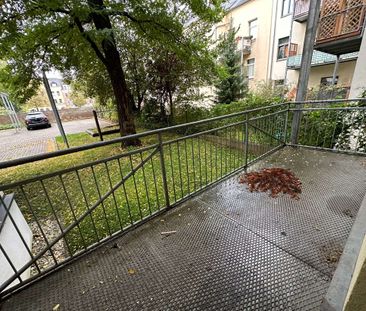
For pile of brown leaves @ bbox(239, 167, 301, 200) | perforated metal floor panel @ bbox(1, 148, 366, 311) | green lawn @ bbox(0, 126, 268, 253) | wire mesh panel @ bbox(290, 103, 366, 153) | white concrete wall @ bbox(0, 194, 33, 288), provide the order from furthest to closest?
1. wire mesh panel @ bbox(290, 103, 366, 153)
2. pile of brown leaves @ bbox(239, 167, 301, 200)
3. green lawn @ bbox(0, 126, 268, 253)
4. white concrete wall @ bbox(0, 194, 33, 288)
5. perforated metal floor panel @ bbox(1, 148, 366, 311)

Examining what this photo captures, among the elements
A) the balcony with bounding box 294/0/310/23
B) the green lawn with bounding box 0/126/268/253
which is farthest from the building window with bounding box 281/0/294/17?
the green lawn with bounding box 0/126/268/253

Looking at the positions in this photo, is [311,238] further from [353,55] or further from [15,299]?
[353,55]

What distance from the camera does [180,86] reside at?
28.3ft

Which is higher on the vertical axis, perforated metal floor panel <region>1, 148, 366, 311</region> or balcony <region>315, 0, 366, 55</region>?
balcony <region>315, 0, 366, 55</region>

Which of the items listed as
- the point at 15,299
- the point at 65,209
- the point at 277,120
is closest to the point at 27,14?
the point at 65,209

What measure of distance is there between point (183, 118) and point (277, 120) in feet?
16.7

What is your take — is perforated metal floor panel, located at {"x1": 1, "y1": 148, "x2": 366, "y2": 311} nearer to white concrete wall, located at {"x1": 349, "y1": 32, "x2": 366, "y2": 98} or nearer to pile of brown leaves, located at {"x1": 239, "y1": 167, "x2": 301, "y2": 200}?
pile of brown leaves, located at {"x1": 239, "y1": 167, "x2": 301, "y2": 200}

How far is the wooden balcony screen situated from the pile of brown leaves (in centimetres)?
708

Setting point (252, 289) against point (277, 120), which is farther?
point (277, 120)

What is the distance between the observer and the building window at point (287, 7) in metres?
11.5

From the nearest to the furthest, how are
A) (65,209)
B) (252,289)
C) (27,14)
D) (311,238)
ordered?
(252,289) → (311,238) → (65,209) → (27,14)

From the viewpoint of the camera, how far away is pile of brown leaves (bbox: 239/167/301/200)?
2820 millimetres

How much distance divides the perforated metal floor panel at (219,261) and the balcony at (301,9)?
11600 mm

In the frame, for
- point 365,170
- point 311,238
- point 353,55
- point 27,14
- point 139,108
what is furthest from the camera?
point 139,108
